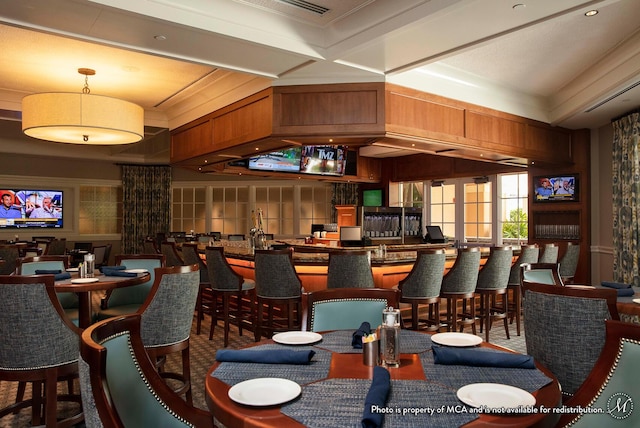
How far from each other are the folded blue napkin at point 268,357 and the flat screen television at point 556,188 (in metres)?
7.35

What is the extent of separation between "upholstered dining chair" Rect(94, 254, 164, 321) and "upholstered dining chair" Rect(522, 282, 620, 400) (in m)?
2.93

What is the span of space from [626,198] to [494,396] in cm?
644

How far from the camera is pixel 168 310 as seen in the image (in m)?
3.14

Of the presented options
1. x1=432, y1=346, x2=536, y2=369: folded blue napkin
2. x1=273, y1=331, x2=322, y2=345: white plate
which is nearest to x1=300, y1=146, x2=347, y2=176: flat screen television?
x1=273, y1=331, x2=322, y2=345: white plate

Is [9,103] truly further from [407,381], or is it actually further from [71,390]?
[407,381]

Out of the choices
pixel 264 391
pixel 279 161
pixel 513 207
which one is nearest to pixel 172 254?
pixel 279 161

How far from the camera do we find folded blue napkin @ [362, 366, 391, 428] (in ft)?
3.98

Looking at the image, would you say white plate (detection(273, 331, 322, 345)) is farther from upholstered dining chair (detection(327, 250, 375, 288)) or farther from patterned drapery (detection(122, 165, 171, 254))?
patterned drapery (detection(122, 165, 171, 254))

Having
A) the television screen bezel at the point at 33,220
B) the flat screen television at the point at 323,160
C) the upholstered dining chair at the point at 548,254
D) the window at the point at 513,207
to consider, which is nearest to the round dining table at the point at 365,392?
the upholstered dining chair at the point at 548,254

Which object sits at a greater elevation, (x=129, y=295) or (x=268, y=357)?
(x=268, y=357)

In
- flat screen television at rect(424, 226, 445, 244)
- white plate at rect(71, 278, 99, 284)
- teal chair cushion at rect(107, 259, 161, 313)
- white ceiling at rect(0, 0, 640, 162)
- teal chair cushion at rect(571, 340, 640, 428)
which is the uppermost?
white ceiling at rect(0, 0, 640, 162)

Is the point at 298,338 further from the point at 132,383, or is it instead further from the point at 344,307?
the point at 132,383

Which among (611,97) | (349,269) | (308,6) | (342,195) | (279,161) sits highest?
(308,6)

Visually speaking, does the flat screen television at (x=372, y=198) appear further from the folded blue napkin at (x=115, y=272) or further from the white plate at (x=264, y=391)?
the white plate at (x=264, y=391)
